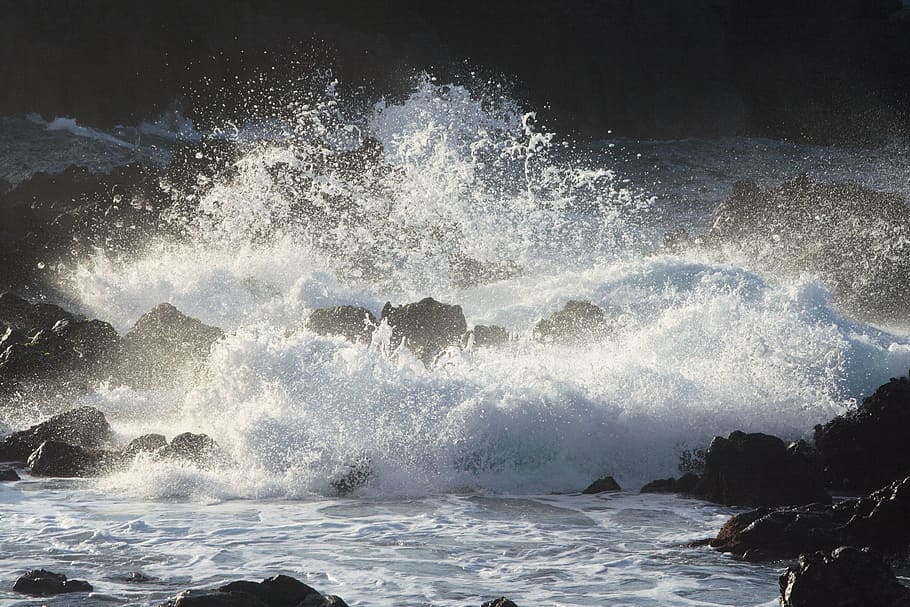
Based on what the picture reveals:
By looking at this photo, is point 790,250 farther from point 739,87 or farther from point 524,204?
point 739,87

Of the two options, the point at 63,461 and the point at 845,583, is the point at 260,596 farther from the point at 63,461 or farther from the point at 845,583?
the point at 63,461

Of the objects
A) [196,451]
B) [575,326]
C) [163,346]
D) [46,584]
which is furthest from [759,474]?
[163,346]

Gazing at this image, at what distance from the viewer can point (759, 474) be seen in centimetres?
848

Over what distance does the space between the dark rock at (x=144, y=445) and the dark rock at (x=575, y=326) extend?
5.90m

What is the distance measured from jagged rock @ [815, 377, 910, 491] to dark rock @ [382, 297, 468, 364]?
601cm

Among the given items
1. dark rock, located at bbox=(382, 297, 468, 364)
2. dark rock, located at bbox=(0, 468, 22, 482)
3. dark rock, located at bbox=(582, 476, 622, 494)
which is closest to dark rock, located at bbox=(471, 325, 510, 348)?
dark rock, located at bbox=(382, 297, 468, 364)

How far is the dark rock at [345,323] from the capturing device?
14.7m

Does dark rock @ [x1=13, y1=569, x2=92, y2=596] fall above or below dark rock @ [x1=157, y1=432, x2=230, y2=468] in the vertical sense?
below

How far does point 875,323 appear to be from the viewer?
1766 cm

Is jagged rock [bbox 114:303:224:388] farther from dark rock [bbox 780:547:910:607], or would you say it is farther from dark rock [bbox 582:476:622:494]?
dark rock [bbox 780:547:910:607]

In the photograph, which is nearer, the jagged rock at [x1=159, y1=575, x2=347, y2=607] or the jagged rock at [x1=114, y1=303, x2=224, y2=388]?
the jagged rock at [x1=159, y1=575, x2=347, y2=607]

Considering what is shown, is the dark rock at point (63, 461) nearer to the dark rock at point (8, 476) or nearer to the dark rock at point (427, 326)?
the dark rock at point (8, 476)

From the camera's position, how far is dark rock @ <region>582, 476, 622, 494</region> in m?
9.44

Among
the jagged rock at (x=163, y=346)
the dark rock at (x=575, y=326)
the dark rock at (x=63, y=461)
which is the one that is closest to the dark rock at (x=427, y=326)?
the dark rock at (x=575, y=326)
